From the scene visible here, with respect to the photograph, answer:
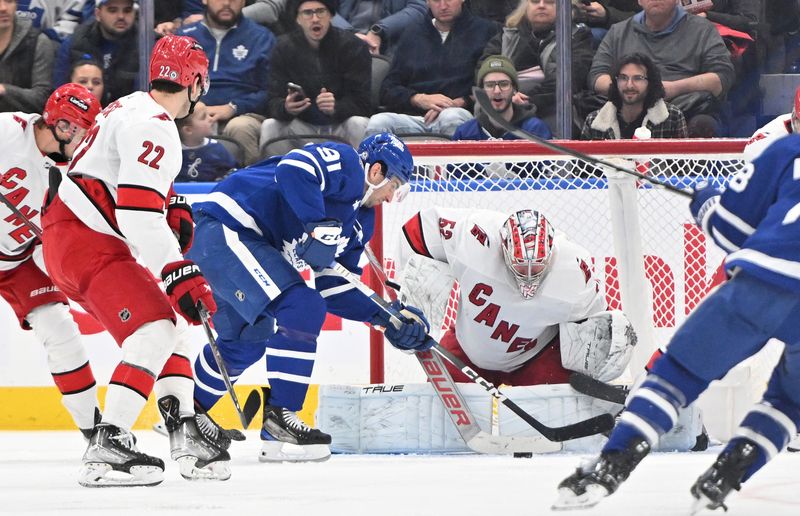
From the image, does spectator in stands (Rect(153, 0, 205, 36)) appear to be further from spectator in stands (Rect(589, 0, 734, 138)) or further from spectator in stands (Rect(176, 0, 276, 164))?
spectator in stands (Rect(589, 0, 734, 138))

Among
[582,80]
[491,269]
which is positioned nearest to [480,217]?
[491,269]

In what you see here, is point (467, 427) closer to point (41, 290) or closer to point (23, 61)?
point (41, 290)

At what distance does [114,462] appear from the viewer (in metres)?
2.85

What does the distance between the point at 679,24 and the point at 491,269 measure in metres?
1.95

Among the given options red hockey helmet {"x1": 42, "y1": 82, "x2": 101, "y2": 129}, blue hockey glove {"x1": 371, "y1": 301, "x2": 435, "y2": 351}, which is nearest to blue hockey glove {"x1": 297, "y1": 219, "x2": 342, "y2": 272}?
blue hockey glove {"x1": 371, "y1": 301, "x2": 435, "y2": 351}

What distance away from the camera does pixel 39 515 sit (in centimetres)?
242

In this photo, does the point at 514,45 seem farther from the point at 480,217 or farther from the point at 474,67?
the point at 480,217

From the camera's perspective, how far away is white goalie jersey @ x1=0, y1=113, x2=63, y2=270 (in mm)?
3846

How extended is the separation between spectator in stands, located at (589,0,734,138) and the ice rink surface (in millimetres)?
1906

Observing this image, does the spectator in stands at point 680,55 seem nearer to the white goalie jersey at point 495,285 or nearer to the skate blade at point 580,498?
the white goalie jersey at point 495,285

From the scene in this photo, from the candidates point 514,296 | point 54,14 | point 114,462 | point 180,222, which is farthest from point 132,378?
Result: point 54,14

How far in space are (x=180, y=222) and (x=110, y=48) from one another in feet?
8.01

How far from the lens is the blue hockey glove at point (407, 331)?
3.77 m

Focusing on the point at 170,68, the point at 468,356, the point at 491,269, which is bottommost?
the point at 468,356
